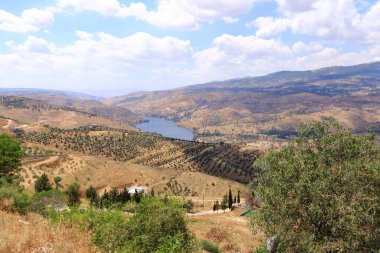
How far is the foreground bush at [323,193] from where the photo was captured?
21984 mm

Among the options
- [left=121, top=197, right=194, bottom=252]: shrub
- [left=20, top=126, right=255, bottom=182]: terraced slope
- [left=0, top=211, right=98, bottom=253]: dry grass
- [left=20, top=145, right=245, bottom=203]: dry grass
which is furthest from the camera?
[left=20, top=126, right=255, bottom=182]: terraced slope

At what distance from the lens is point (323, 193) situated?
77.1 ft

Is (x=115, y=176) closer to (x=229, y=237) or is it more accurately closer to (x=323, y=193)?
(x=229, y=237)

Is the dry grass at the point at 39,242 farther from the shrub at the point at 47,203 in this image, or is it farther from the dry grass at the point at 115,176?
the dry grass at the point at 115,176

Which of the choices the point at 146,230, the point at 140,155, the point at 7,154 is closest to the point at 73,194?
the point at 7,154

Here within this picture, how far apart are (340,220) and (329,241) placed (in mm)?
1981

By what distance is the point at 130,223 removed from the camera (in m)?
23.2

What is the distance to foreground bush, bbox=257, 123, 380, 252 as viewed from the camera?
72.1ft

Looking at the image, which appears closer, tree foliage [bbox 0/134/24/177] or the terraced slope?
tree foliage [bbox 0/134/24/177]

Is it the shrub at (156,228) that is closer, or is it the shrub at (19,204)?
the shrub at (156,228)

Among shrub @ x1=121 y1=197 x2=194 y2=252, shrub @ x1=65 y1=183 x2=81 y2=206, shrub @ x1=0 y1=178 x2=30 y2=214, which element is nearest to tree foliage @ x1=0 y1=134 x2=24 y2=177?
shrub @ x1=65 y1=183 x2=81 y2=206

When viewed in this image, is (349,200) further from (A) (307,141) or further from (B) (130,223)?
(B) (130,223)

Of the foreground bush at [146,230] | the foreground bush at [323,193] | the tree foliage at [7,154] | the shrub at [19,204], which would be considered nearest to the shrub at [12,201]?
the shrub at [19,204]

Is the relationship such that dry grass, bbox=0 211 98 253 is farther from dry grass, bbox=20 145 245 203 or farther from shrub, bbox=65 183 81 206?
dry grass, bbox=20 145 245 203
